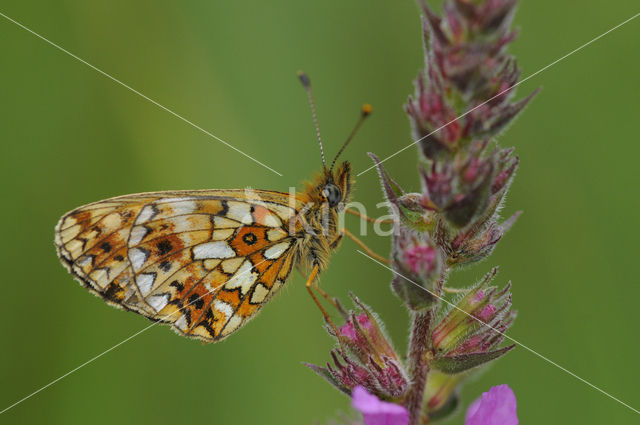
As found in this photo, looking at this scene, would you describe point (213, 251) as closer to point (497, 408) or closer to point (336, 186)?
point (336, 186)

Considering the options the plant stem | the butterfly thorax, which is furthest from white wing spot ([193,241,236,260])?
the plant stem

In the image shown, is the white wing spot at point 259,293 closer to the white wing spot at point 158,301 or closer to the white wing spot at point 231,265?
the white wing spot at point 231,265

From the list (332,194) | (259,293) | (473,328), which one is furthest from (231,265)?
(473,328)

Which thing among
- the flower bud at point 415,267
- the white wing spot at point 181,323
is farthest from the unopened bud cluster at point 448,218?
the white wing spot at point 181,323

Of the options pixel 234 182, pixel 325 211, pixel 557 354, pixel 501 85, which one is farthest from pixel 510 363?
pixel 501 85

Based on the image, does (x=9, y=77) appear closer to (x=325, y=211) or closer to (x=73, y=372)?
(x=73, y=372)

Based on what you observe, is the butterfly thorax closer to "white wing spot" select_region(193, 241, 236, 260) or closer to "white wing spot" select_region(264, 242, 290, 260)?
"white wing spot" select_region(264, 242, 290, 260)
